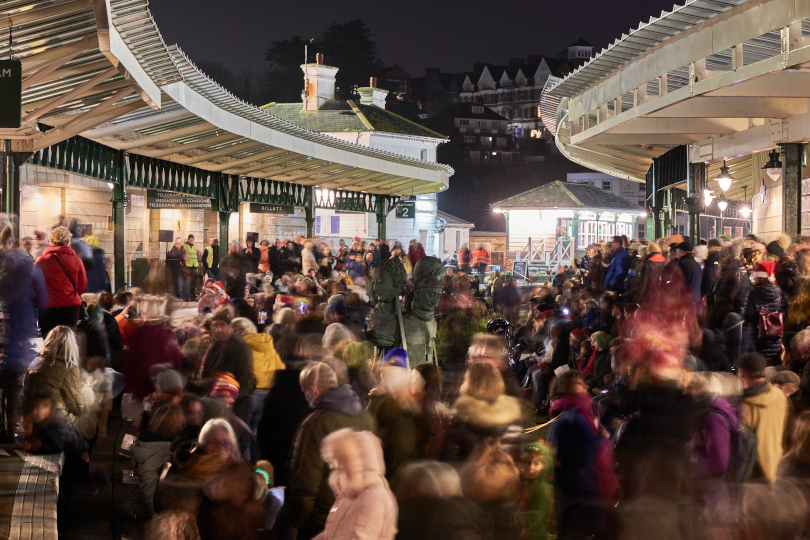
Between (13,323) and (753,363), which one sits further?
(13,323)

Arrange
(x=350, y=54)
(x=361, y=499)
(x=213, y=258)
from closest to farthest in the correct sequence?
(x=361, y=499) < (x=213, y=258) < (x=350, y=54)

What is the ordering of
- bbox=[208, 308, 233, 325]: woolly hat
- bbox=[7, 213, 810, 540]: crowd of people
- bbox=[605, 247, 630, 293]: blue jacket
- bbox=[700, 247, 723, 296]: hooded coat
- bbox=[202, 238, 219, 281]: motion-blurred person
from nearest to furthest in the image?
bbox=[7, 213, 810, 540]: crowd of people < bbox=[208, 308, 233, 325]: woolly hat < bbox=[700, 247, 723, 296]: hooded coat < bbox=[605, 247, 630, 293]: blue jacket < bbox=[202, 238, 219, 281]: motion-blurred person

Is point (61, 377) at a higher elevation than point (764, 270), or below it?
below

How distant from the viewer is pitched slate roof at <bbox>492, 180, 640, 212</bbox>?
4734 cm

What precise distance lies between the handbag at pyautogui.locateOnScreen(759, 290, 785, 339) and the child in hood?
433 centimetres

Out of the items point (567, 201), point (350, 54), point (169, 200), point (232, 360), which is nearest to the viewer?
point (232, 360)

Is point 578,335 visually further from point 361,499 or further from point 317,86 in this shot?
point 317,86

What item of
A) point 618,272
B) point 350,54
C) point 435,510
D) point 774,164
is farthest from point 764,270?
point 350,54

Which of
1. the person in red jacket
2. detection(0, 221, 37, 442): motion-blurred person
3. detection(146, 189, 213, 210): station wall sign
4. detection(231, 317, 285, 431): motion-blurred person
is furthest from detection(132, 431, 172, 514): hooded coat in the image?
detection(146, 189, 213, 210): station wall sign

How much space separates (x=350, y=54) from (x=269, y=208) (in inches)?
2980

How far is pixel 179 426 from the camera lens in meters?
6.03

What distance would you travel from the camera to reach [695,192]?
17.5m

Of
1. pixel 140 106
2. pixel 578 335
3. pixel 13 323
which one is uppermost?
pixel 140 106

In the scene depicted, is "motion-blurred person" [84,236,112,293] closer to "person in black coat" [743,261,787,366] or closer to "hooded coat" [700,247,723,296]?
"hooded coat" [700,247,723,296]
